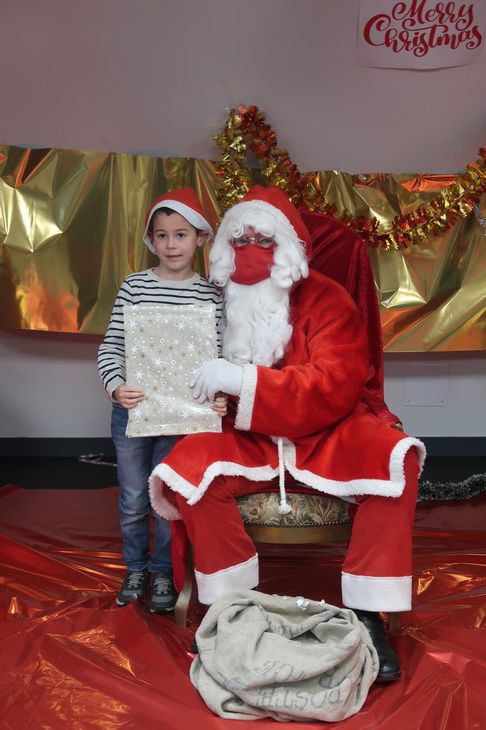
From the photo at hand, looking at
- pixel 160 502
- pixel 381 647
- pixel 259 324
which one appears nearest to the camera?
pixel 381 647

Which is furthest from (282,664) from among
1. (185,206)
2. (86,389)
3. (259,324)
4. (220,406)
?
(86,389)

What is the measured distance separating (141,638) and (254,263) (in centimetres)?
113

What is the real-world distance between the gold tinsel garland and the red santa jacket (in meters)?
1.45

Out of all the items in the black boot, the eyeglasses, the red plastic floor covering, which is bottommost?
the red plastic floor covering

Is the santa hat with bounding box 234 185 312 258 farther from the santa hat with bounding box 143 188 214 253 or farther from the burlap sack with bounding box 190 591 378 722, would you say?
the burlap sack with bounding box 190 591 378 722

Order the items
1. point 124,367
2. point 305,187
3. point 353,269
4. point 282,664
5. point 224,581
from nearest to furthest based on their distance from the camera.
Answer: point 282,664
point 224,581
point 124,367
point 353,269
point 305,187

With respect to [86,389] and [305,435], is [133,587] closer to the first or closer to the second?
[305,435]

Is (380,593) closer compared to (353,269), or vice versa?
(380,593)

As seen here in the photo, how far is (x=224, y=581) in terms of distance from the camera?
212 cm

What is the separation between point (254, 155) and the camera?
3.79 metres

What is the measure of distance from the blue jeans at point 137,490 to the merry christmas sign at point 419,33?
2.32 metres

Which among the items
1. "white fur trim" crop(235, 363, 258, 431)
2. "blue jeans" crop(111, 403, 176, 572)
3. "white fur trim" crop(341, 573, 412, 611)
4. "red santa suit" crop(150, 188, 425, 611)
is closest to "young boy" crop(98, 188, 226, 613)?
"blue jeans" crop(111, 403, 176, 572)

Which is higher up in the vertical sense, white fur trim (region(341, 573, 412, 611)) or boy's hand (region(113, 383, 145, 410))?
boy's hand (region(113, 383, 145, 410))

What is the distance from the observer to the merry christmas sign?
3.69 m
